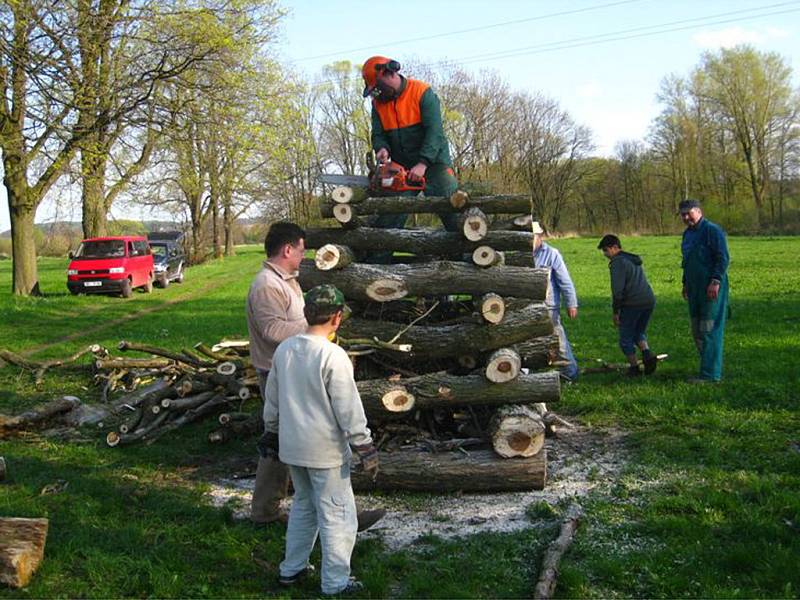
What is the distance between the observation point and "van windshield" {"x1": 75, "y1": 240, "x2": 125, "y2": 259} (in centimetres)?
2488

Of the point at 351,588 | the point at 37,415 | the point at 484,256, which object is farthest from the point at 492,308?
the point at 37,415

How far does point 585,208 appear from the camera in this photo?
233 feet

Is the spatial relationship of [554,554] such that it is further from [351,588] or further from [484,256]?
[484,256]

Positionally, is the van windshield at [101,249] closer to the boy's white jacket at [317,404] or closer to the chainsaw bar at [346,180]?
the chainsaw bar at [346,180]

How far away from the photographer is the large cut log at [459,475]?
6.29m

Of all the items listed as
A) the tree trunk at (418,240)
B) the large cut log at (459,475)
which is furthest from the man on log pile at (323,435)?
the tree trunk at (418,240)

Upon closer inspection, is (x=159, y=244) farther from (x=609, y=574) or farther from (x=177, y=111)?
(x=609, y=574)

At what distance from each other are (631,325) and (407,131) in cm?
407

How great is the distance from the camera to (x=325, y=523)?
4.47 m

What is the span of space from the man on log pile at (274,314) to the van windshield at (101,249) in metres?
20.9

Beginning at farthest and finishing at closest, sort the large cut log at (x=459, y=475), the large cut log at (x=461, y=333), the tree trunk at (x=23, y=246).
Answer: the tree trunk at (x=23, y=246) < the large cut log at (x=461, y=333) < the large cut log at (x=459, y=475)

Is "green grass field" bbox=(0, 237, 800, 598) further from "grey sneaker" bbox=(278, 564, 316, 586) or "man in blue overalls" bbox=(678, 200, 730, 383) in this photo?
"man in blue overalls" bbox=(678, 200, 730, 383)

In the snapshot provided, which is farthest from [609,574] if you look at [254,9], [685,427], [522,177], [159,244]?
[522,177]

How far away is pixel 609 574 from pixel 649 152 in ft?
207
